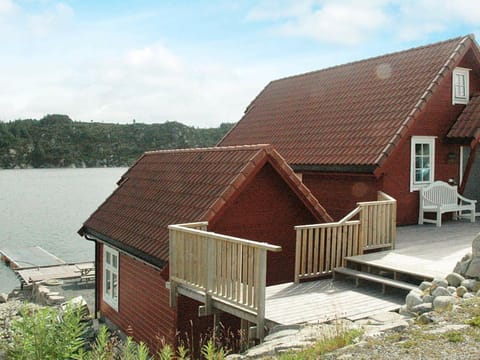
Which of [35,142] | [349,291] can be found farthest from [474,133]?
[35,142]

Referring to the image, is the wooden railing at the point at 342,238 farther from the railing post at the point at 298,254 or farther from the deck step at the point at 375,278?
the deck step at the point at 375,278

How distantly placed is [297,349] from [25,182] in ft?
406

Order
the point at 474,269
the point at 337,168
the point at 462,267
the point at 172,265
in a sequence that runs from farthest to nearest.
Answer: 1. the point at 337,168
2. the point at 172,265
3. the point at 462,267
4. the point at 474,269

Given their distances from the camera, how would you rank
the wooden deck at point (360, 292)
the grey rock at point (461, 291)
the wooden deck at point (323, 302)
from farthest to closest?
the wooden deck at point (360, 292) → the wooden deck at point (323, 302) → the grey rock at point (461, 291)

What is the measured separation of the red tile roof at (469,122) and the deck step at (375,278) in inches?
303

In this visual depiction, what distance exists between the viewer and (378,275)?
9.80 meters

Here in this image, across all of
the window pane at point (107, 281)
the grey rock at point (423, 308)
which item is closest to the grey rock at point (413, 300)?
the grey rock at point (423, 308)

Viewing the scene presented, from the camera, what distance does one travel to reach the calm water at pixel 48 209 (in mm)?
44406

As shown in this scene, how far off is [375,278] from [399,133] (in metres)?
6.01

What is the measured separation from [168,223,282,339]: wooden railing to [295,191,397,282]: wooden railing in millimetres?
1664

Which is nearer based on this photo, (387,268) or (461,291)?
(461,291)

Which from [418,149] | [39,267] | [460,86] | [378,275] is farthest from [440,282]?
[39,267]

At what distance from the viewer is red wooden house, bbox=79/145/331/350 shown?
1034cm

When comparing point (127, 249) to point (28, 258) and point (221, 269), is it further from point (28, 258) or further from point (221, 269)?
point (28, 258)
